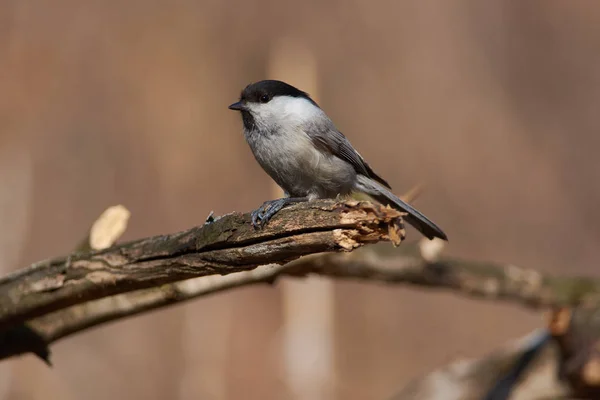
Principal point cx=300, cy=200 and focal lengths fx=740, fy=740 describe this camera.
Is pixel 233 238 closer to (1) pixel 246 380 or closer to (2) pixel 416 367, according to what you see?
(1) pixel 246 380

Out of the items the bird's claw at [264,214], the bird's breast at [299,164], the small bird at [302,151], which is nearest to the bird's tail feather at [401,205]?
the small bird at [302,151]

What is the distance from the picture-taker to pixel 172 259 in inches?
107

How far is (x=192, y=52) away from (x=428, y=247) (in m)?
4.23

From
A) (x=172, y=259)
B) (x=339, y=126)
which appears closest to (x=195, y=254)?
(x=172, y=259)

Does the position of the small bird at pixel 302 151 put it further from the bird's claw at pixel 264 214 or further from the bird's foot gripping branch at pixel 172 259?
the bird's foot gripping branch at pixel 172 259

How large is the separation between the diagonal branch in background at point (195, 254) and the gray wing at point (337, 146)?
0.88 metres

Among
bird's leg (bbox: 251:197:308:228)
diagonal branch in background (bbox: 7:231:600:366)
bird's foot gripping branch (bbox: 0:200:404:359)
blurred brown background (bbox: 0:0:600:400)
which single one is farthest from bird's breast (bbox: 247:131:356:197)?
blurred brown background (bbox: 0:0:600:400)

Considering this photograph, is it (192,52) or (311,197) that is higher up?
(192,52)

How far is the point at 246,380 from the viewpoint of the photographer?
6.82 metres

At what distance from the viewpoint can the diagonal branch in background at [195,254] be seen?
2.31 meters

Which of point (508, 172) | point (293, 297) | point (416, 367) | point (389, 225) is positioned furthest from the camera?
point (508, 172)

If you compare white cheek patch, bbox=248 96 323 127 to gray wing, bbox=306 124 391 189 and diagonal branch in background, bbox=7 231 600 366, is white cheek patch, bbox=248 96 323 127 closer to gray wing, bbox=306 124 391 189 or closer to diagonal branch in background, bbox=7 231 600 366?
gray wing, bbox=306 124 391 189

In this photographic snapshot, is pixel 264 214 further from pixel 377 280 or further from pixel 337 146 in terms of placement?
pixel 377 280

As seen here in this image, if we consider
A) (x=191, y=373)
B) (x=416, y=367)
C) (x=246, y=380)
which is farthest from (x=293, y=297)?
(x=416, y=367)
